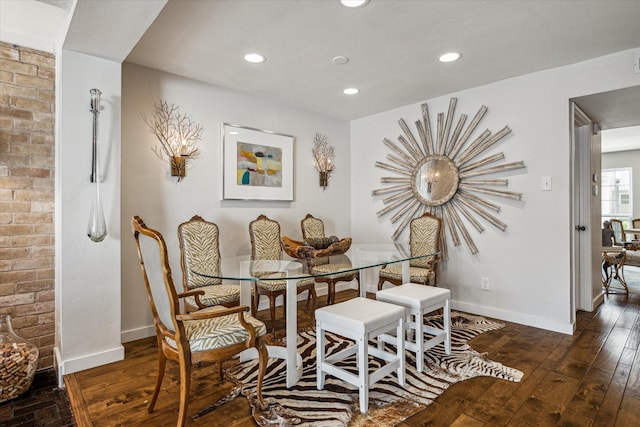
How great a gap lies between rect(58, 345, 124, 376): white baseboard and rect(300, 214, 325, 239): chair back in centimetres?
209

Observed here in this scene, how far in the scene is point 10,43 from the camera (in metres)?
2.28

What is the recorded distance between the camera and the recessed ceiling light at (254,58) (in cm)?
276

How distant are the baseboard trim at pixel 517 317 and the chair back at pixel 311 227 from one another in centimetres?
171

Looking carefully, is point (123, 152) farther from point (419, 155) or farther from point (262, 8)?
point (419, 155)

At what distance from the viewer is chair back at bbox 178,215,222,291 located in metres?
2.95

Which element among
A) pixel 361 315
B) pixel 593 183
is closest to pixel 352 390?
pixel 361 315

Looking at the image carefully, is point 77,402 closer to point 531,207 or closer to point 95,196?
point 95,196

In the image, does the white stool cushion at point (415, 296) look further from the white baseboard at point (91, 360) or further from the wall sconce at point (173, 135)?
the wall sconce at point (173, 135)

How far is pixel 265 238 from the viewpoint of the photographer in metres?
3.52

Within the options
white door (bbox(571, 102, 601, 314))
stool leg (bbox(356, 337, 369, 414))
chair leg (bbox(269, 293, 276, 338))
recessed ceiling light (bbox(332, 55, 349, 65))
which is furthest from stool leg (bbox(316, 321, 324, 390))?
white door (bbox(571, 102, 601, 314))

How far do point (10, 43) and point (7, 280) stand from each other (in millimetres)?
1580

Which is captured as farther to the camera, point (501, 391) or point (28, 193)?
point (28, 193)

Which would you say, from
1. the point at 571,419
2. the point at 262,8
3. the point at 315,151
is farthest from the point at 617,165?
the point at 262,8

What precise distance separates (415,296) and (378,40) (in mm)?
1875
